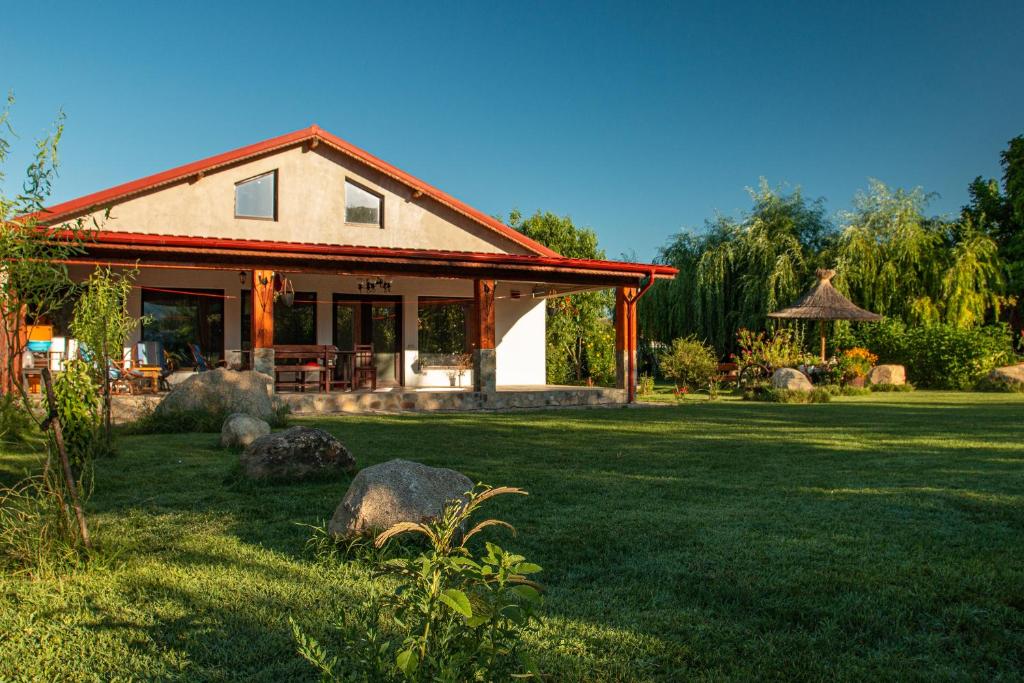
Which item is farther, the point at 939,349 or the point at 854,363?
the point at 939,349

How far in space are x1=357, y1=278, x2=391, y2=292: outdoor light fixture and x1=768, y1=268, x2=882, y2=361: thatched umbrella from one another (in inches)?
404

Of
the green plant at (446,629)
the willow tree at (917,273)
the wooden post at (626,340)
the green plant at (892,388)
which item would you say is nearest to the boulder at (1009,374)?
the green plant at (892,388)

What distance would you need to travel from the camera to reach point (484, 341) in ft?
47.6

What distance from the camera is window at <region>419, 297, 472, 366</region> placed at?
1819 centimetres

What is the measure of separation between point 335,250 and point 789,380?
408 inches

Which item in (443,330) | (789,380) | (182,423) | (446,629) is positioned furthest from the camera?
(443,330)

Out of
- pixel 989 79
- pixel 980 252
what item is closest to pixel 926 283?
pixel 980 252

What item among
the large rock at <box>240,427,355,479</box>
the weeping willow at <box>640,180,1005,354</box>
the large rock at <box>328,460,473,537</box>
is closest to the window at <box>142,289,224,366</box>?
the large rock at <box>240,427,355,479</box>

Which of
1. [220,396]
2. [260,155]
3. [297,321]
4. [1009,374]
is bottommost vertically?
[220,396]

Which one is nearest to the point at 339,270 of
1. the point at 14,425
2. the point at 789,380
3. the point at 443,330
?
the point at 443,330

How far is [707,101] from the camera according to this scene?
91.9 feet

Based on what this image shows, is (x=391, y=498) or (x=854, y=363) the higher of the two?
(x=854, y=363)

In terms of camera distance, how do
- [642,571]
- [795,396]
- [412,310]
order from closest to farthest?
[642,571] → [795,396] → [412,310]

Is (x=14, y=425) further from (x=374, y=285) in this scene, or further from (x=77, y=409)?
(x=374, y=285)
